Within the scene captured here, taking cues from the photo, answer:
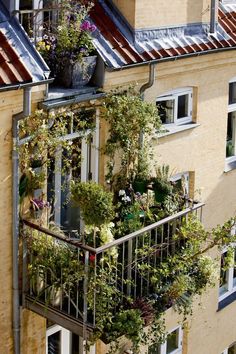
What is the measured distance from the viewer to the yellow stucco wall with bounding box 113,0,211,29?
42.6ft

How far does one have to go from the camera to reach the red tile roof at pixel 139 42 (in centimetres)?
1256

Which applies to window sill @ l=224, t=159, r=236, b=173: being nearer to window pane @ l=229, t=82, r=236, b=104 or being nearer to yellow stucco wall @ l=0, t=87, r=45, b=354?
window pane @ l=229, t=82, r=236, b=104

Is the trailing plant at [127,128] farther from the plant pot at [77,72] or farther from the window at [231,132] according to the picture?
the window at [231,132]

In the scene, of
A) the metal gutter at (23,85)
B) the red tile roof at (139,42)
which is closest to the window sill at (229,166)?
the red tile roof at (139,42)

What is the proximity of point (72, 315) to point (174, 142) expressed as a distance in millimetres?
4165

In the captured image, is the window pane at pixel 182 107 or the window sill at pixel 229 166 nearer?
the window pane at pixel 182 107

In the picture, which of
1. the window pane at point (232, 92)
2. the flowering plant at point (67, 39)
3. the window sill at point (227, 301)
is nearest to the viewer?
the flowering plant at point (67, 39)

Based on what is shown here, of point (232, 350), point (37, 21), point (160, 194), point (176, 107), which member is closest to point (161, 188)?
point (160, 194)

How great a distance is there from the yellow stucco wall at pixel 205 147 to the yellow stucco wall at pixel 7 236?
7.22ft

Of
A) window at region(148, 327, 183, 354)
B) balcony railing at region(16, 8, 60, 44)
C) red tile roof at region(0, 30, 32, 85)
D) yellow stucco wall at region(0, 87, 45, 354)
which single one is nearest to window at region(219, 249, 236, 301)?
window at region(148, 327, 183, 354)

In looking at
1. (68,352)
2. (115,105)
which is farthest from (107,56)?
(68,352)

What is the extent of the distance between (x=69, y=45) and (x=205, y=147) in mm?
4482

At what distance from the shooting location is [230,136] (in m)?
16.7

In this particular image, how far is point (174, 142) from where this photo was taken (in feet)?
47.9
